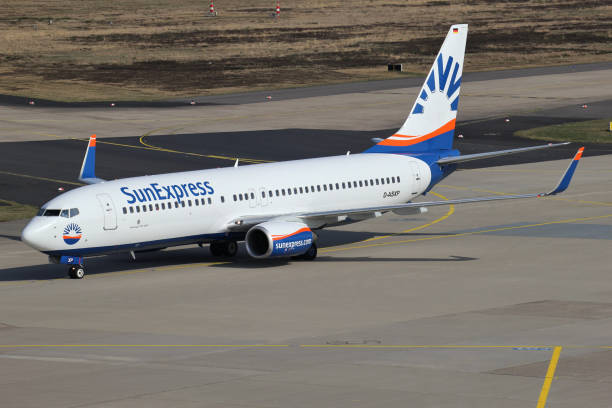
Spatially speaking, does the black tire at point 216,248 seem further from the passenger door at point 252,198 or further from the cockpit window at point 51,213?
the cockpit window at point 51,213

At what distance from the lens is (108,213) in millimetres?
49594

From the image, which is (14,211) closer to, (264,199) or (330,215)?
(264,199)

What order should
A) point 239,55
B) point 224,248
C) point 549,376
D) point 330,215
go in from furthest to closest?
point 239,55 < point 224,248 < point 330,215 < point 549,376

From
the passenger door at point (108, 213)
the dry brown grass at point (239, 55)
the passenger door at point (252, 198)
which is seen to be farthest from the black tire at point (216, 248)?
the dry brown grass at point (239, 55)

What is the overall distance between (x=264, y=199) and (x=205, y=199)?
3.14 metres

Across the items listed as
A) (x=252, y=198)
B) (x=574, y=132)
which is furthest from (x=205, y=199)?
(x=574, y=132)

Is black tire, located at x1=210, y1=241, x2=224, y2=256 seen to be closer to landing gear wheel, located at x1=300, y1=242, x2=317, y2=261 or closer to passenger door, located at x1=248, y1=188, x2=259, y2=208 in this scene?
passenger door, located at x1=248, y1=188, x2=259, y2=208

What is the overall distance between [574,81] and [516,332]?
99.3 m

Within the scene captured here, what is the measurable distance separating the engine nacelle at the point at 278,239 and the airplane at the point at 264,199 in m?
0.05

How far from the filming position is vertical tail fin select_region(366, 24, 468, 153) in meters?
60.9

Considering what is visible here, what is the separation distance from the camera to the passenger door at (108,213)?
49562 mm

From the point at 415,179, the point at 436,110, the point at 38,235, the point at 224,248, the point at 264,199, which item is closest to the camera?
the point at 38,235

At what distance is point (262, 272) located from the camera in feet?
169

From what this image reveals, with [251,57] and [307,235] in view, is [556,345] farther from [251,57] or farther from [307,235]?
[251,57]
